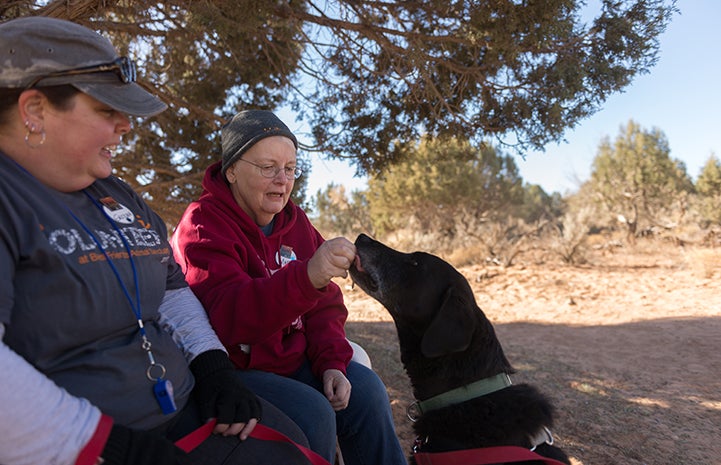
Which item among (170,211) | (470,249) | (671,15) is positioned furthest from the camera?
(470,249)

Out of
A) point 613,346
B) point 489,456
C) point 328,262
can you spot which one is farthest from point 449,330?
point 613,346

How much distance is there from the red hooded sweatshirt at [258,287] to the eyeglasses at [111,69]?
35.5 inches

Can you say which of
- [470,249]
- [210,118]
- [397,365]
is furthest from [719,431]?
[470,249]

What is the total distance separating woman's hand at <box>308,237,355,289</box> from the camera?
211 centimetres

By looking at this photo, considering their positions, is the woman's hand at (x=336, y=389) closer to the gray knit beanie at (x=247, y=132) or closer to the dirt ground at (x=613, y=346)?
the gray knit beanie at (x=247, y=132)

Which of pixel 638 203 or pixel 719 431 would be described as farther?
pixel 638 203

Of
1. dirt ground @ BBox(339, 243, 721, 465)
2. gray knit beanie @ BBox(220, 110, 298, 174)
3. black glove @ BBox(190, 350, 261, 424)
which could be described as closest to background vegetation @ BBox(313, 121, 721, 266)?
dirt ground @ BBox(339, 243, 721, 465)

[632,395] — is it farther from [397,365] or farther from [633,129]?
[633,129]

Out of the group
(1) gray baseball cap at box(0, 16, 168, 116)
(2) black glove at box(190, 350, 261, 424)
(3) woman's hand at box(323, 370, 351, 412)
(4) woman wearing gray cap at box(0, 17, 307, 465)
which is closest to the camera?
(4) woman wearing gray cap at box(0, 17, 307, 465)

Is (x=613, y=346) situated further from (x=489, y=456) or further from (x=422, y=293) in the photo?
(x=489, y=456)

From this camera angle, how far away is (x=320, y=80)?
611cm

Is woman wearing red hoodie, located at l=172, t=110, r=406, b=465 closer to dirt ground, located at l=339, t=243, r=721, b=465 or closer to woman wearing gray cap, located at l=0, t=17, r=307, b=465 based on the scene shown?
woman wearing gray cap, located at l=0, t=17, r=307, b=465

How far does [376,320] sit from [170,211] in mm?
4355

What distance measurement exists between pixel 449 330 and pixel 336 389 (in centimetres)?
61
